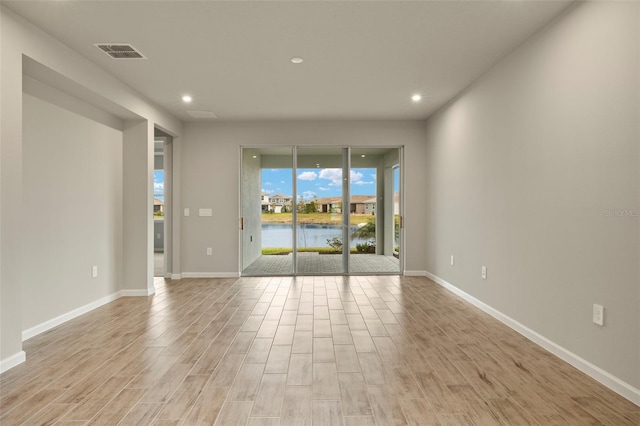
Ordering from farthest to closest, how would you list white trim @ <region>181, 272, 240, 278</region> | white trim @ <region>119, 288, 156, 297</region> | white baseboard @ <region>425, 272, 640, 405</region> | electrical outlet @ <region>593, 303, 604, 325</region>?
white trim @ <region>181, 272, 240, 278</region> < white trim @ <region>119, 288, 156, 297</region> < electrical outlet @ <region>593, 303, 604, 325</region> < white baseboard @ <region>425, 272, 640, 405</region>

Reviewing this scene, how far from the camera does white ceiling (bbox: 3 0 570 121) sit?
8.65 ft

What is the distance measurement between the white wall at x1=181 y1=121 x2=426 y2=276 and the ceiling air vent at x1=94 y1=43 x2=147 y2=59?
2.56m

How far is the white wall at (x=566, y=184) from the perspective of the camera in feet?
7.04

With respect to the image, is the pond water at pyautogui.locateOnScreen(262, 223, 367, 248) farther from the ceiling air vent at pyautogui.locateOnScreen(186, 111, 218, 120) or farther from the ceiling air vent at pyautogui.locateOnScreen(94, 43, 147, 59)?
the ceiling air vent at pyautogui.locateOnScreen(94, 43, 147, 59)

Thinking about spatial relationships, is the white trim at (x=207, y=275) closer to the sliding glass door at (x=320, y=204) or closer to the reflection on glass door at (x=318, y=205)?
the sliding glass door at (x=320, y=204)

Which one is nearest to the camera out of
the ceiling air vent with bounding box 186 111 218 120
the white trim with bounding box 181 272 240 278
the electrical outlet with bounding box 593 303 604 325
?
the electrical outlet with bounding box 593 303 604 325

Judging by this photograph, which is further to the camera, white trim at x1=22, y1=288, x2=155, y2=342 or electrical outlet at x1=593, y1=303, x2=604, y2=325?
white trim at x1=22, y1=288, x2=155, y2=342

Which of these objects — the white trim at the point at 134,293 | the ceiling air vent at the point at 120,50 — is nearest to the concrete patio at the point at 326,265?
the white trim at the point at 134,293

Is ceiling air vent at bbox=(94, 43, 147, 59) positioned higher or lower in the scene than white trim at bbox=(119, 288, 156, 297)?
higher

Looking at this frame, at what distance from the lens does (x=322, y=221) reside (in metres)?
6.18

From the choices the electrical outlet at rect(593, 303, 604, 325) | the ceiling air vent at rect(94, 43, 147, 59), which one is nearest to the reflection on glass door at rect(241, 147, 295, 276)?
the ceiling air vent at rect(94, 43, 147, 59)

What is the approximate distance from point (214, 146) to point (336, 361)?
14.8 ft

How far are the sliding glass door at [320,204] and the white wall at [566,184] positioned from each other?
7.08ft

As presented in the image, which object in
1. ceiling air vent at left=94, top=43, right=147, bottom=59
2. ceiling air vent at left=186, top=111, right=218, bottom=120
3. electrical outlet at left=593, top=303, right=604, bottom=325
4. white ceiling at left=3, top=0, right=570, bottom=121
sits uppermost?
white ceiling at left=3, top=0, right=570, bottom=121
